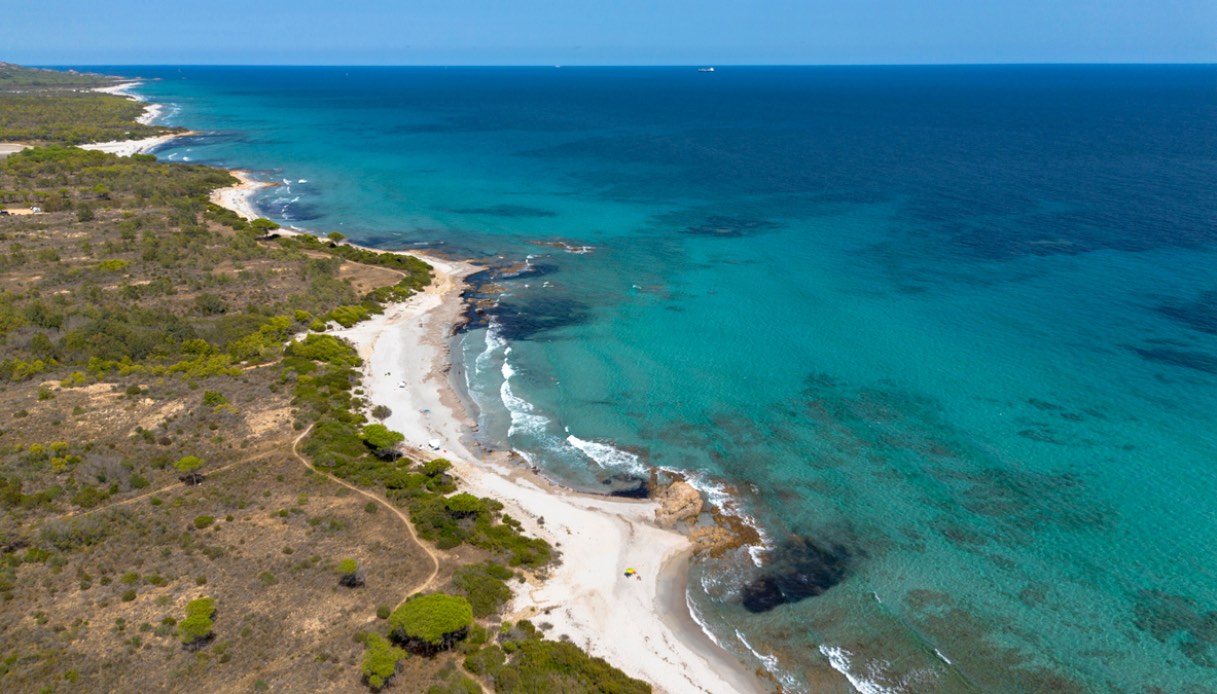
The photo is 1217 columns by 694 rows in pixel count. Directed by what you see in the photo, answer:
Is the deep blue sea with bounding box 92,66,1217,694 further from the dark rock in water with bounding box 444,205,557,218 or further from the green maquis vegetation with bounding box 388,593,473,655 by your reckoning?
the green maquis vegetation with bounding box 388,593,473,655

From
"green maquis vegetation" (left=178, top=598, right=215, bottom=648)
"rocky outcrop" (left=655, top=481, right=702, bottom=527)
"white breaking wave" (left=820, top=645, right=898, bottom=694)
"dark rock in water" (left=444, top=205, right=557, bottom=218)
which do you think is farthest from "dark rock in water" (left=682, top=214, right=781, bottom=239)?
"green maquis vegetation" (left=178, top=598, right=215, bottom=648)

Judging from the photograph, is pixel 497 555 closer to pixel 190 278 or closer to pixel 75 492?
pixel 75 492

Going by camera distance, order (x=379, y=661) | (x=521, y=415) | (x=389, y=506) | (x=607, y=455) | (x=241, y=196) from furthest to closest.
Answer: (x=241, y=196)
(x=521, y=415)
(x=607, y=455)
(x=389, y=506)
(x=379, y=661)

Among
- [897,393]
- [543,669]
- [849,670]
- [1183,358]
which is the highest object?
[1183,358]

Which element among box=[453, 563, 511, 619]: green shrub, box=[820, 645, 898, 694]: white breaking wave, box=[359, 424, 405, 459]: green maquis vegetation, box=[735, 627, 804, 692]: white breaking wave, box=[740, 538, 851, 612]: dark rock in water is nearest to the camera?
box=[820, 645, 898, 694]: white breaking wave

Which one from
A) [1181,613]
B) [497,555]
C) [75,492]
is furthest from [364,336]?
[1181,613]

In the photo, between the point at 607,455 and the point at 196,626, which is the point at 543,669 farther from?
the point at 607,455

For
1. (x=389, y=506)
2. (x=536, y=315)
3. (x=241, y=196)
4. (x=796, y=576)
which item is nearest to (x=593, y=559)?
(x=796, y=576)
